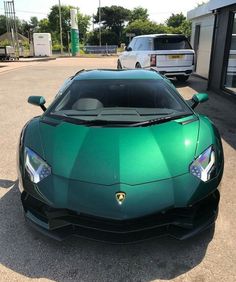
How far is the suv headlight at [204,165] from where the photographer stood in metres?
2.79

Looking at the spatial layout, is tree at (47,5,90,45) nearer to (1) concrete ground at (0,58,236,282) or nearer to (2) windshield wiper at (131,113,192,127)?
(2) windshield wiper at (131,113,192,127)

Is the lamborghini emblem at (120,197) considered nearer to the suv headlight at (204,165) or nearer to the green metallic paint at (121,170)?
the green metallic paint at (121,170)

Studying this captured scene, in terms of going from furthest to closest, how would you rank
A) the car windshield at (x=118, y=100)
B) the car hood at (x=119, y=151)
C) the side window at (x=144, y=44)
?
the side window at (x=144, y=44), the car windshield at (x=118, y=100), the car hood at (x=119, y=151)

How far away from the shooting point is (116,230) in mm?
2574

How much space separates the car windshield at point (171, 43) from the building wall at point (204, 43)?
7.44ft

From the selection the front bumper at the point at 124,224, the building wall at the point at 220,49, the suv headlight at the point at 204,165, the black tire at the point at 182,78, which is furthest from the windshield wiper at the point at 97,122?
the black tire at the point at 182,78

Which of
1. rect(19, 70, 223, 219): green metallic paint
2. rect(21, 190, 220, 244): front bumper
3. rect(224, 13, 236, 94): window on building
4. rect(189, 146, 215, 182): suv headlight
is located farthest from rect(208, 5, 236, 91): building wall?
rect(21, 190, 220, 244): front bumper

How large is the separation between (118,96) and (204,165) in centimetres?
156

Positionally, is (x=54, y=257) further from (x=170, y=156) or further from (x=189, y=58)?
(x=189, y=58)

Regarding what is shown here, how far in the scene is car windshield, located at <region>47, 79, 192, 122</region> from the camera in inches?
143

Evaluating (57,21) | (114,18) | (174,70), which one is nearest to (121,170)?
(174,70)

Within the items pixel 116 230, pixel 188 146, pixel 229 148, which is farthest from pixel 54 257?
pixel 229 148

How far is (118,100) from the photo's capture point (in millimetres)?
3982

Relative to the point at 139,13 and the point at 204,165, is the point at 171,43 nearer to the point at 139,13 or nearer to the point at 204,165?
the point at 204,165
